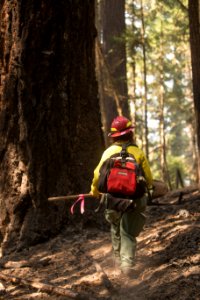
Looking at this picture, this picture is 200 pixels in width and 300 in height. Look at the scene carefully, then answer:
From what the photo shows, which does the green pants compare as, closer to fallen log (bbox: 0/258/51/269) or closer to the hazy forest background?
fallen log (bbox: 0/258/51/269)

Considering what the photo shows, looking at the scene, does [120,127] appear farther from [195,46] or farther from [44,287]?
[195,46]

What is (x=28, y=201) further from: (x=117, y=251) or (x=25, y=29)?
(x=25, y=29)

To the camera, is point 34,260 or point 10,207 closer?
point 34,260

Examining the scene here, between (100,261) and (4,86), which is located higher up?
(4,86)

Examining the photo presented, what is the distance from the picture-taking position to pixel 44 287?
495cm

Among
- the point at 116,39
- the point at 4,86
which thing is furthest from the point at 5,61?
the point at 116,39

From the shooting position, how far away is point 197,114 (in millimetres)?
9305

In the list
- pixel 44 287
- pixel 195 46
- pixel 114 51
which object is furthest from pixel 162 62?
pixel 44 287

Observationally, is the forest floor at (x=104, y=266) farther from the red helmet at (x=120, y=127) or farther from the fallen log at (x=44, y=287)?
the red helmet at (x=120, y=127)

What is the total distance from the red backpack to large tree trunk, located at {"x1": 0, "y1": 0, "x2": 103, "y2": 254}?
1.63 m

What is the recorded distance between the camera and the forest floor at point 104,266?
4750 mm

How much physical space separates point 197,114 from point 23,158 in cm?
404

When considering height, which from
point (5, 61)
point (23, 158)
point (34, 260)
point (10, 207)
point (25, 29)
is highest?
point (25, 29)

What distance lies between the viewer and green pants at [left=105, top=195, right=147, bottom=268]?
561cm
